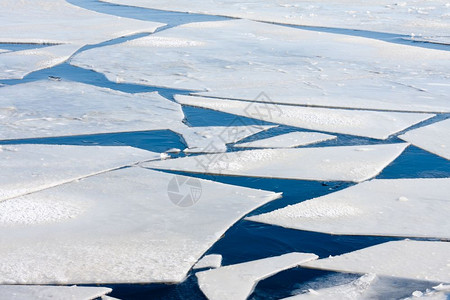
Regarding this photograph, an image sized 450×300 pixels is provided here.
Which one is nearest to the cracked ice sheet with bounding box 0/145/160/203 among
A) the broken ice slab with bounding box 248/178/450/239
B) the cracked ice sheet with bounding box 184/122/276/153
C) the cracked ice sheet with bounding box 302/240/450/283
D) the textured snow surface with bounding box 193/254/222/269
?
the cracked ice sheet with bounding box 184/122/276/153

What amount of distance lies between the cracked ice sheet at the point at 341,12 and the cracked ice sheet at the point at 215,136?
13.5ft

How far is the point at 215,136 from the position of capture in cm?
329

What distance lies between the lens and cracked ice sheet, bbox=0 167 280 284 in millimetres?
1920

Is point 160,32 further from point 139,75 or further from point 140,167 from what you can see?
point 140,167

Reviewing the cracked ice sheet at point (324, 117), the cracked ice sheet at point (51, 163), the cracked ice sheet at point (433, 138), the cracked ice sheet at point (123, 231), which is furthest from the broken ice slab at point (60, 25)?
the cracked ice sheet at point (123, 231)

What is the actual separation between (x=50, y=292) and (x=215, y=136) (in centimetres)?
162

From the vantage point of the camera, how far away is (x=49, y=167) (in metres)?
2.81

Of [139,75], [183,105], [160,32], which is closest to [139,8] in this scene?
[160,32]

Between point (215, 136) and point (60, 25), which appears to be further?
point (60, 25)

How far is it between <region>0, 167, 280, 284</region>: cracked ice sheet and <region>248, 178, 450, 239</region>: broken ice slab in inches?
7.4

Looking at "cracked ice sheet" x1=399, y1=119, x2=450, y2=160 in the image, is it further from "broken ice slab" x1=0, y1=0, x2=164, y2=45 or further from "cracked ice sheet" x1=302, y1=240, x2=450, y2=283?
"broken ice slab" x1=0, y1=0, x2=164, y2=45

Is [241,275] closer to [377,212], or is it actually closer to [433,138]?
[377,212]

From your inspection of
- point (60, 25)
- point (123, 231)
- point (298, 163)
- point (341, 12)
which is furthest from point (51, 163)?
point (341, 12)

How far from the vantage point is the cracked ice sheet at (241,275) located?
181 cm
